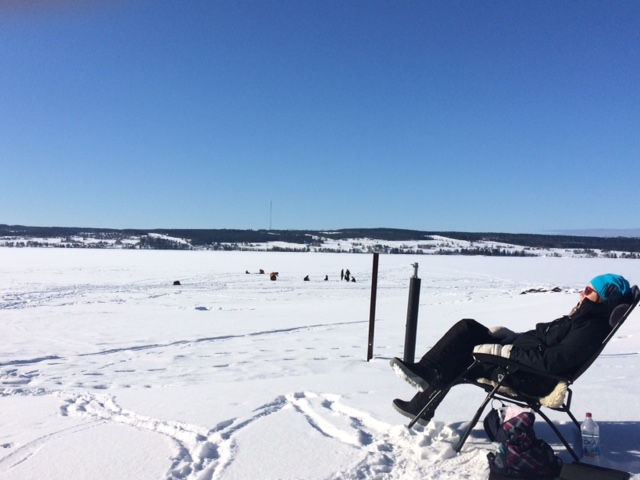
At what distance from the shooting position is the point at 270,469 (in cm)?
270

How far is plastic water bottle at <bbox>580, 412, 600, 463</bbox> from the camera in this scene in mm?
2834

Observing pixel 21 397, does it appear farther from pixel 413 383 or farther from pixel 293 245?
pixel 293 245

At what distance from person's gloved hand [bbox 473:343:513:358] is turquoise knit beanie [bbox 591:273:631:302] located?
0.61 metres

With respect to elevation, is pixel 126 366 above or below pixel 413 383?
below

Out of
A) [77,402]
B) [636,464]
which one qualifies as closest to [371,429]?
[636,464]

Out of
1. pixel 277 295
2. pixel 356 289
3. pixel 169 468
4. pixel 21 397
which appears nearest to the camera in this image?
pixel 169 468

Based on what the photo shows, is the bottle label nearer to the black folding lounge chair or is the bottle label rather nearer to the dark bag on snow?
the black folding lounge chair

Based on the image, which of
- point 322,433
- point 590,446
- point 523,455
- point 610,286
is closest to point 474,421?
point 523,455

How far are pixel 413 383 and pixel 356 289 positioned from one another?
1698cm

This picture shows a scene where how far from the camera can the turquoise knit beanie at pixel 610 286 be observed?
116 inches

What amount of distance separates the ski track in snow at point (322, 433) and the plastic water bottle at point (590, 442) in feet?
2.00

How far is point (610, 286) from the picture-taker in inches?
117

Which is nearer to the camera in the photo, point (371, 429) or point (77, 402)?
point (371, 429)

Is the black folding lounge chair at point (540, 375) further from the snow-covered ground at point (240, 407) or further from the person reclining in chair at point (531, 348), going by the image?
the snow-covered ground at point (240, 407)
